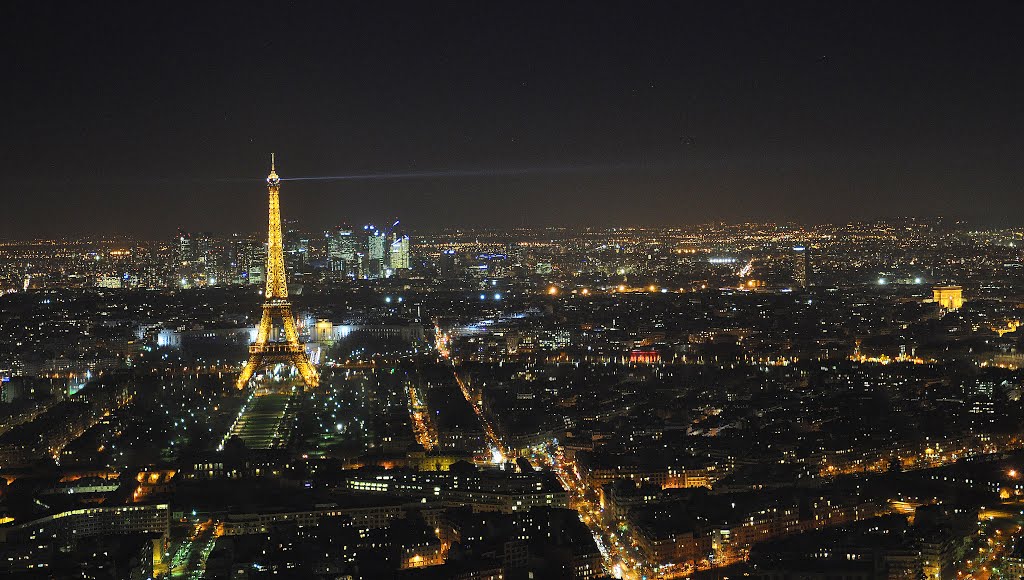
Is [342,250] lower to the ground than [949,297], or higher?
higher

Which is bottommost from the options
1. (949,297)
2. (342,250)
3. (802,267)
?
(802,267)

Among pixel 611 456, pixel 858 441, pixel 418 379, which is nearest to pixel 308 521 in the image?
pixel 611 456

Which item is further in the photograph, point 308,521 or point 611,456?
point 611,456

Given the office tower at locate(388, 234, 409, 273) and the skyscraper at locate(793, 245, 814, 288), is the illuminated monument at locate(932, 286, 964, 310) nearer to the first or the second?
the skyscraper at locate(793, 245, 814, 288)

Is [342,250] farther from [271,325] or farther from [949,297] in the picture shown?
[271,325]

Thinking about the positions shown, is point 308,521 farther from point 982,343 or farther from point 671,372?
point 982,343

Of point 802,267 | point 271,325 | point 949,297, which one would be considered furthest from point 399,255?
point 271,325

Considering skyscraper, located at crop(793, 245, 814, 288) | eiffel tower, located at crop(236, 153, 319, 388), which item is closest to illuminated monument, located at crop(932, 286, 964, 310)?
skyscraper, located at crop(793, 245, 814, 288)

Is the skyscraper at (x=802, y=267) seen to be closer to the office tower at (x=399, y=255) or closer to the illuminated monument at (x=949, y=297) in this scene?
the illuminated monument at (x=949, y=297)
